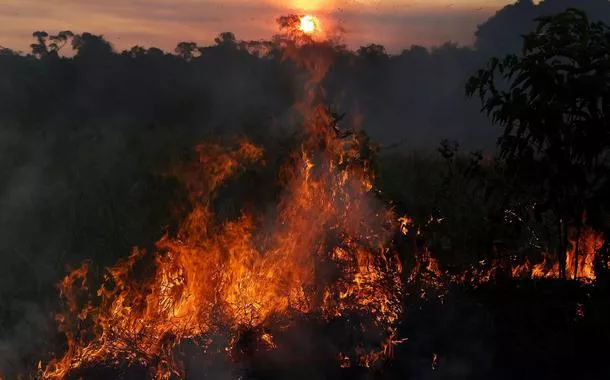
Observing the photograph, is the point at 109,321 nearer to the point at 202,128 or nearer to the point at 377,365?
the point at 377,365

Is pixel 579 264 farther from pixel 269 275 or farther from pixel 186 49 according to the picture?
pixel 186 49

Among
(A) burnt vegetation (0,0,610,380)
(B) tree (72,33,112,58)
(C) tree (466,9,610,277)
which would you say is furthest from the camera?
(B) tree (72,33,112,58)

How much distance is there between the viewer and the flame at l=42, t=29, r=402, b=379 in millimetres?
4695

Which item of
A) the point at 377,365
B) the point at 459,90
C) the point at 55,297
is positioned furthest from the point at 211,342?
the point at 459,90

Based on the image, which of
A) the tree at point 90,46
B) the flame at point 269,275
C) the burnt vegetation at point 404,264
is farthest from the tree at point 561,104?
the tree at point 90,46

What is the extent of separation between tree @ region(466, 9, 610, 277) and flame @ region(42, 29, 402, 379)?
1.36 meters

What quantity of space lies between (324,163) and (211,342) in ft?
6.51

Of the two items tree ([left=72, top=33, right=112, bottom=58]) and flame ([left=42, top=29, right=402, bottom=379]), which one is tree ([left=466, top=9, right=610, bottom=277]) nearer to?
flame ([left=42, top=29, right=402, bottom=379])

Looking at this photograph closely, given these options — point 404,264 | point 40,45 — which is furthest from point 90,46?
point 404,264

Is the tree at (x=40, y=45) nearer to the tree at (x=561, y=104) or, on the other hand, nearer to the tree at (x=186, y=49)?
the tree at (x=186, y=49)

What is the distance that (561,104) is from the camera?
4898 mm

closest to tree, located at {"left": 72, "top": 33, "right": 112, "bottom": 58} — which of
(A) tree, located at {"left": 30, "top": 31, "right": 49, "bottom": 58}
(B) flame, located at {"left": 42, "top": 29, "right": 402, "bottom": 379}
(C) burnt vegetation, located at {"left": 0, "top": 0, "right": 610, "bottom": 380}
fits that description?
(A) tree, located at {"left": 30, "top": 31, "right": 49, "bottom": 58}

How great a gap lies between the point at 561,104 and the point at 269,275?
2606mm

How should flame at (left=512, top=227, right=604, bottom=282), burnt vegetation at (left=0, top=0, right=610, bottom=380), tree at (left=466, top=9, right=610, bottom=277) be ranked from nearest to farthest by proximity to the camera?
burnt vegetation at (left=0, top=0, right=610, bottom=380), tree at (left=466, top=9, right=610, bottom=277), flame at (left=512, top=227, right=604, bottom=282)
